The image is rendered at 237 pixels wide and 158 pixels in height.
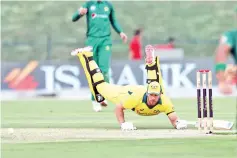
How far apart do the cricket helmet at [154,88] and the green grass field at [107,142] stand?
0.70 m

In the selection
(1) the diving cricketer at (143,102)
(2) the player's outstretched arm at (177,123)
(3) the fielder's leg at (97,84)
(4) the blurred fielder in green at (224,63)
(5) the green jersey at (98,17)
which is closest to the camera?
(4) the blurred fielder in green at (224,63)

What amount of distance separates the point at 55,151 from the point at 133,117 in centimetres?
664

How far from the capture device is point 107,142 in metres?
11.7

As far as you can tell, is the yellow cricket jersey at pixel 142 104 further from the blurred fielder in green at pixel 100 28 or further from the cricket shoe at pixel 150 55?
the blurred fielder in green at pixel 100 28

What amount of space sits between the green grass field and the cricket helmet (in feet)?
2.29

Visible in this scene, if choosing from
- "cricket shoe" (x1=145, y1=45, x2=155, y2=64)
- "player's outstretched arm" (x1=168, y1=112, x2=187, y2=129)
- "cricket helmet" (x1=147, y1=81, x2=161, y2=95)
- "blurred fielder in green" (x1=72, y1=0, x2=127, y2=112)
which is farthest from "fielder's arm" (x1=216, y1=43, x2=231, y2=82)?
"blurred fielder in green" (x1=72, y1=0, x2=127, y2=112)

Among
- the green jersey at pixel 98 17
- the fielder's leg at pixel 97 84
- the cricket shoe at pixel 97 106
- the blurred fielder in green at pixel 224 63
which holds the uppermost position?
the green jersey at pixel 98 17

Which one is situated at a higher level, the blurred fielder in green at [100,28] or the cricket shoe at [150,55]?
the blurred fielder in green at [100,28]

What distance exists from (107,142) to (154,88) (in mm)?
1915

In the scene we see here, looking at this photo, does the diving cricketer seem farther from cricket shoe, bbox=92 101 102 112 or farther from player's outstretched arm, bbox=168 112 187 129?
cricket shoe, bbox=92 101 102 112

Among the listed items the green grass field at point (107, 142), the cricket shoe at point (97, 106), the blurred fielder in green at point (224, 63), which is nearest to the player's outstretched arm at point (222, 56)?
the blurred fielder in green at point (224, 63)

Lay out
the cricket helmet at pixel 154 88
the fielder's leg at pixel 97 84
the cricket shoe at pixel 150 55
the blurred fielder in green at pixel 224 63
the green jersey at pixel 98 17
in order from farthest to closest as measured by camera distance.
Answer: the green jersey at pixel 98 17
the fielder's leg at pixel 97 84
the cricket shoe at pixel 150 55
the cricket helmet at pixel 154 88
the blurred fielder in green at pixel 224 63

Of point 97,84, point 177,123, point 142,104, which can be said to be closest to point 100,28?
point 97,84

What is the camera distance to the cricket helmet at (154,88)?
1337 cm
